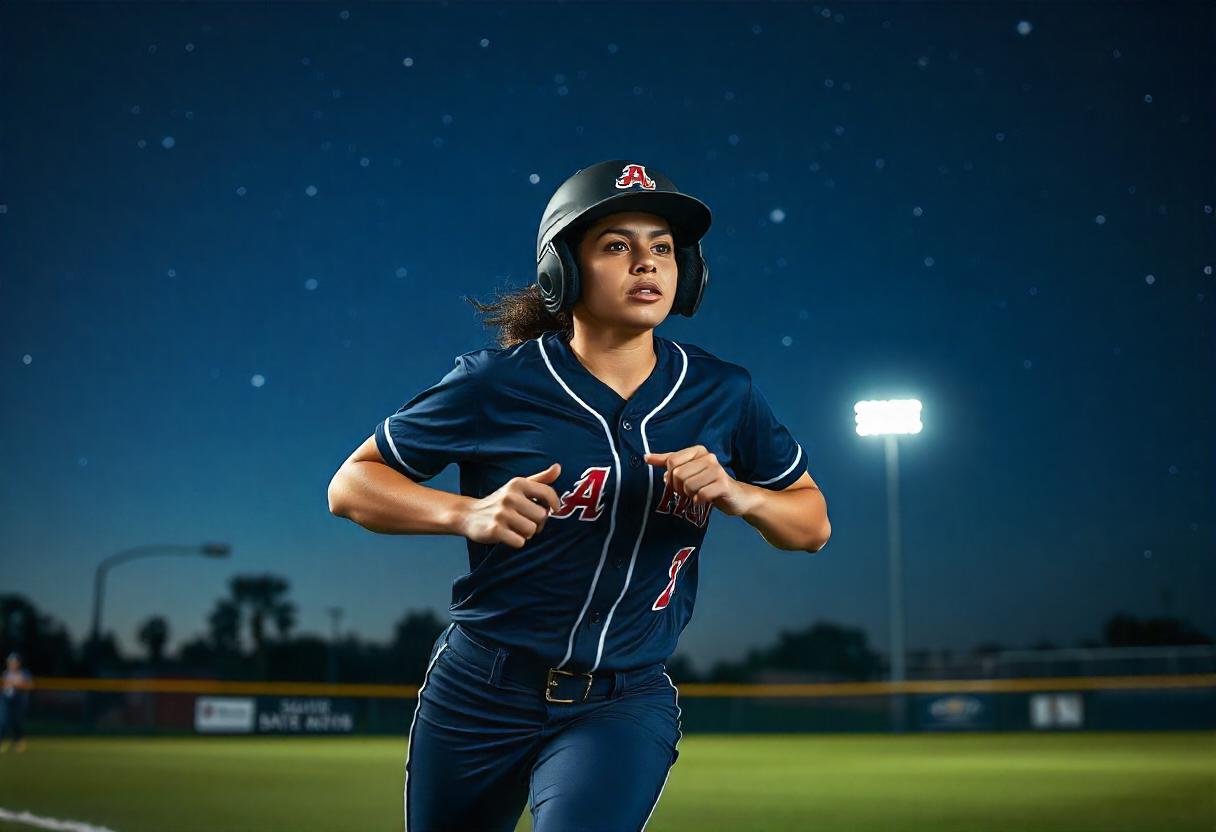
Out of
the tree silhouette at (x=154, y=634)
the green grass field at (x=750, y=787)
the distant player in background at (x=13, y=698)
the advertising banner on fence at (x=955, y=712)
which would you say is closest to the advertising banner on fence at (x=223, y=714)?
the green grass field at (x=750, y=787)

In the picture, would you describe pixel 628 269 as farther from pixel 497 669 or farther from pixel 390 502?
pixel 497 669

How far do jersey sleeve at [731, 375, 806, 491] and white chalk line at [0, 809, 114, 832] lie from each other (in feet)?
20.7

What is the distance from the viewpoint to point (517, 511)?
2564 millimetres

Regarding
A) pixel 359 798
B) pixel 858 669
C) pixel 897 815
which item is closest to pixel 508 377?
pixel 897 815

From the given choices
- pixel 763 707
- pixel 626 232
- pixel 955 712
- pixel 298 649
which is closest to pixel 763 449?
pixel 626 232

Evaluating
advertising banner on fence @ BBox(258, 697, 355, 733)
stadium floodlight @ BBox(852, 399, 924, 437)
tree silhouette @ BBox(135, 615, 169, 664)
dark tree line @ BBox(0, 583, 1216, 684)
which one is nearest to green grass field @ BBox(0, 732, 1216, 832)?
advertising banner on fence @ BBox(258, 697, 355, 733)

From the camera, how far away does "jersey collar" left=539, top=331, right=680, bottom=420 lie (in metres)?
3.01

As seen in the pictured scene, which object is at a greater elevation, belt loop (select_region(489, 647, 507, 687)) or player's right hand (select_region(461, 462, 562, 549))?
player's right hand (select_region(461, 462, 562, 549))

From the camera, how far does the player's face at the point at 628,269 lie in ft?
9.81

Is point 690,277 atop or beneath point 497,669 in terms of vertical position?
atop

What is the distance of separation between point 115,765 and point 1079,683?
17.7 metres

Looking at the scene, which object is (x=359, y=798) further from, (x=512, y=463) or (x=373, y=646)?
(x=373, y=646)

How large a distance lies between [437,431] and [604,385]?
16.7 inches

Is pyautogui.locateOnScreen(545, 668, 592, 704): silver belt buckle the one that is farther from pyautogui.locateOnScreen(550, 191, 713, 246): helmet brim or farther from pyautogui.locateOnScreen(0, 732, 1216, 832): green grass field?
pyautogui.locateOnScreen(0, 732, 1216, 832): green grass field
